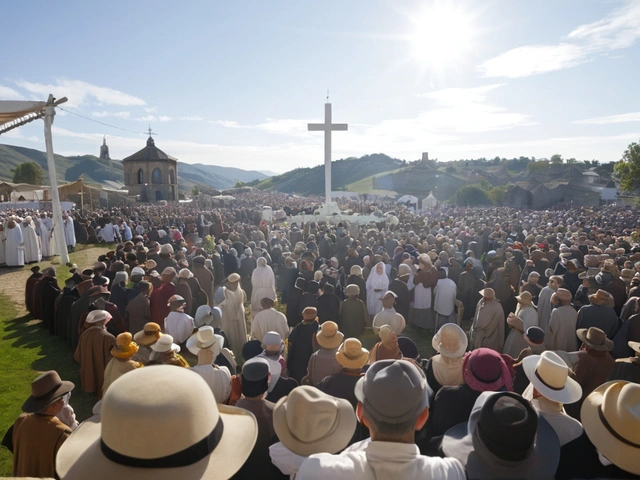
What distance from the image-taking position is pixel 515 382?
402 centimetres

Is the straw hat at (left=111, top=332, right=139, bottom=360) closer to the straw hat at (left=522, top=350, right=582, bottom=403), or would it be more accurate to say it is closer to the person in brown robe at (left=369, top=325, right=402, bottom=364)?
the person in brown robe at (left=369, top=325, right=402, bottom=364)

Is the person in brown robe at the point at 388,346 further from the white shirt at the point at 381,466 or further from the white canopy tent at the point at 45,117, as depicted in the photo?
the white canopy tent at the point at 45,117

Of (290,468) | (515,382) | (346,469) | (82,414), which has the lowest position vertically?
(82,414)

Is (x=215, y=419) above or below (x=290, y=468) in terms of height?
above

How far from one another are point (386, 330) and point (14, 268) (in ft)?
47.8

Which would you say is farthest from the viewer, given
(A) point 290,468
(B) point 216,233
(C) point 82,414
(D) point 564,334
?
(B) point 216,233

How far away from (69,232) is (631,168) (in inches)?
1776

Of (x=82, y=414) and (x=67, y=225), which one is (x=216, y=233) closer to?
(x=67, y=225)

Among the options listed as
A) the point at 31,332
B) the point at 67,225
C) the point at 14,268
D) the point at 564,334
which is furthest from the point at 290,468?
the point at 67,225

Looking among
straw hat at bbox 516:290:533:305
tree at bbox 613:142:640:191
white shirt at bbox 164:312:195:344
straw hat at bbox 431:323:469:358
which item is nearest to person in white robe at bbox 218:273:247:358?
white shirt at bbox 164:312:195:344

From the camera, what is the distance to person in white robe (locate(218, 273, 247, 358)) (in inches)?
274

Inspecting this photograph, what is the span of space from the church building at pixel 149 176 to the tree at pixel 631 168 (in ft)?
170

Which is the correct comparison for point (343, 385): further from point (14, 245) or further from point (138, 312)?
point (14, 245)

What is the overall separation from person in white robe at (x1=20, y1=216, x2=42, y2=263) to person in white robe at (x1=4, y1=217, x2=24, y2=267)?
438 millimetres
